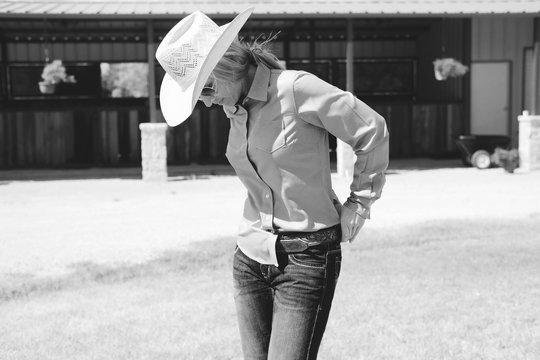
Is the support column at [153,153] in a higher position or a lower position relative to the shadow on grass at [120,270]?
higher

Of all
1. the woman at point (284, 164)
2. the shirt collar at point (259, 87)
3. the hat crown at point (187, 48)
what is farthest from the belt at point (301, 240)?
the hat crown at point (187, 48)

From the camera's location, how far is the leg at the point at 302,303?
2705mm

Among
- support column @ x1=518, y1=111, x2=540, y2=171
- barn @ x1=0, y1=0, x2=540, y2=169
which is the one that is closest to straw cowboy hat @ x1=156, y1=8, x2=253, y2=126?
barn @ x1=0, y1=0, x2=540, y2=169

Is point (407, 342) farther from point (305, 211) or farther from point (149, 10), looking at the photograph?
point (149, 10)

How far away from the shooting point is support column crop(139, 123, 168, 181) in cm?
1577

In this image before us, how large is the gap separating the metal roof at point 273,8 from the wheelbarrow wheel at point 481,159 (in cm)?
301

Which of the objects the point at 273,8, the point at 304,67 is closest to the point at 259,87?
the point at 273,8

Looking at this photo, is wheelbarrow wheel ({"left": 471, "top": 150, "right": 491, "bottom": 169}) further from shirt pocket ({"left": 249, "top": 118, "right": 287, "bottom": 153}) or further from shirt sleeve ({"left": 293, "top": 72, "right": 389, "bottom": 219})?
shirt pocket ({"left": 249, "top": 118, "right": 287, "bottom": 153})

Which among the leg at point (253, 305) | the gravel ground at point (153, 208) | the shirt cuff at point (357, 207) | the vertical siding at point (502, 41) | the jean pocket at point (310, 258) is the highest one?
the vertical siding at point (502, 41)

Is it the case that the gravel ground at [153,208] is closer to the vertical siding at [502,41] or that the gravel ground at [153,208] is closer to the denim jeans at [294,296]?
the vertical siding at [502,41]

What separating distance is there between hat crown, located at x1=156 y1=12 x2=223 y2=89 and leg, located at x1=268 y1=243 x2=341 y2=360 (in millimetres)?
745

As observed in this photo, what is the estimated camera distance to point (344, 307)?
593 centimetres

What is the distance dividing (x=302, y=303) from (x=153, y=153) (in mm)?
13377

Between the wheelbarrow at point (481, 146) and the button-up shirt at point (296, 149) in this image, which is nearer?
the button-up shirt at point (296, 149)
